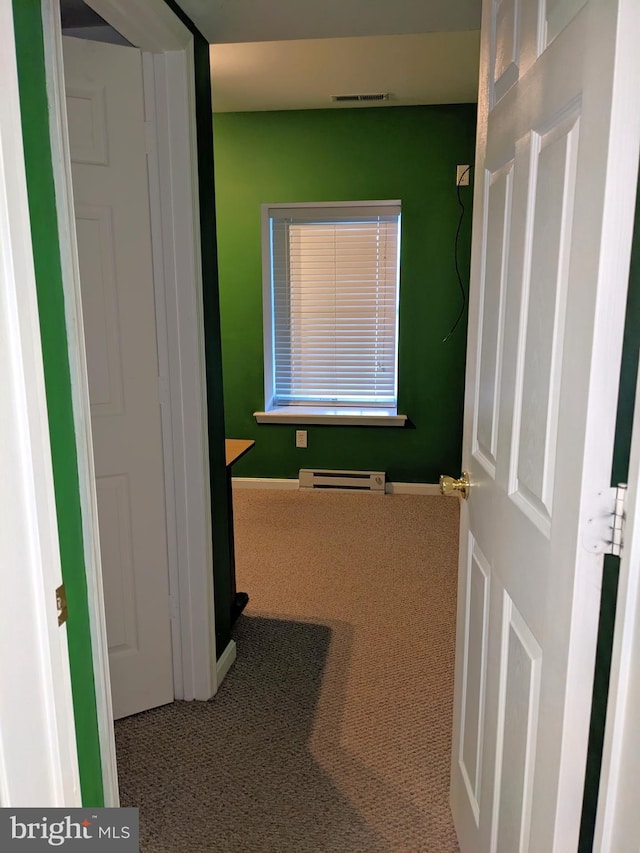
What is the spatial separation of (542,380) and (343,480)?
3.55m

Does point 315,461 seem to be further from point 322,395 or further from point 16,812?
point 16,812

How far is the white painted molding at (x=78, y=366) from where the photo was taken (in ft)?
3.27

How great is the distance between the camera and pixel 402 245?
4.12m

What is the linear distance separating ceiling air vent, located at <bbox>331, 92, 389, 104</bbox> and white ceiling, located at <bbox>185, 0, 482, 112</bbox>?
0.05 m

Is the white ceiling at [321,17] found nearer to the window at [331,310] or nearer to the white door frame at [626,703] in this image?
the white door frame at [626,703]

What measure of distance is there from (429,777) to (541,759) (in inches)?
41.1

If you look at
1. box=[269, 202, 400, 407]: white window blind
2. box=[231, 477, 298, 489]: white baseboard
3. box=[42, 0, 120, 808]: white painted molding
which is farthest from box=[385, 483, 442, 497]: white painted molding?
box=[42, 0, 120, 808]: white painted molding

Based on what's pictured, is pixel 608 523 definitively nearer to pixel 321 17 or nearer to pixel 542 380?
pixel 542 380

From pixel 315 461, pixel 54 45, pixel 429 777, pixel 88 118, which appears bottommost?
pixel 429 777

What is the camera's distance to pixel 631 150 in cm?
68

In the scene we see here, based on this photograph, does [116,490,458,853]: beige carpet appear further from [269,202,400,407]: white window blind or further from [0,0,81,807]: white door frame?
[269,202,400,407]: white window blind

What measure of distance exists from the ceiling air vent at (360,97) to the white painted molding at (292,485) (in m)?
2.58

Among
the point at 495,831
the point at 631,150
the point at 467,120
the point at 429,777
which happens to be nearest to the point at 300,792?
the point at 429,777

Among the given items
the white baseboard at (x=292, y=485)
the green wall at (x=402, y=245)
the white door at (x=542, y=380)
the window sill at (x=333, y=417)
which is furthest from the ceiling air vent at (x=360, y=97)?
the white door at (x=542, y=380)
